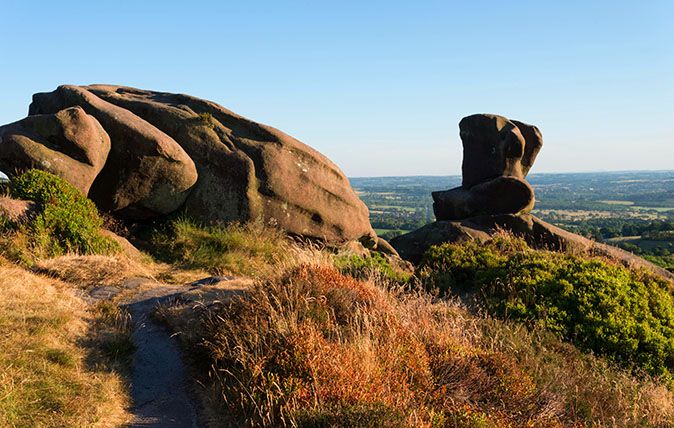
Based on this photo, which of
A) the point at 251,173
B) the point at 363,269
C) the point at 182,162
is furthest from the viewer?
the point at 251,173

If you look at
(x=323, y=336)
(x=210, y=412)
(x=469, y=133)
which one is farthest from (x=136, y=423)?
(x=469, y=133)

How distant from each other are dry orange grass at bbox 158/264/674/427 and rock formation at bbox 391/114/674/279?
12.9 m

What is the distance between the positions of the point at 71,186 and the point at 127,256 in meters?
2.26

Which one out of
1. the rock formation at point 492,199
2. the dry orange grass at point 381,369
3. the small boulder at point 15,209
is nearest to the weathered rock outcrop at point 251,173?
the small boulder at point 15,209

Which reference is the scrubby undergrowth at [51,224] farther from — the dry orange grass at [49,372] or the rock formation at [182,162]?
the dry orange grass at [49,372]

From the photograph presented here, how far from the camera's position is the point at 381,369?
5.87 metres

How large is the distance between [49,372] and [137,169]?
899 cm

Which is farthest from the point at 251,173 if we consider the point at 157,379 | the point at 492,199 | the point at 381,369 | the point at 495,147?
the point at 495,147

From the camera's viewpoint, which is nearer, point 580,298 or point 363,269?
point 580,298

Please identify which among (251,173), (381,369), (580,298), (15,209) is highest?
(251,173)

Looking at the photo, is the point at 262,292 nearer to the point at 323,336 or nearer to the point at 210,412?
the point at 323,336

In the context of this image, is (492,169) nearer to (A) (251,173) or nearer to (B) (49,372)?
(A) (251,173)

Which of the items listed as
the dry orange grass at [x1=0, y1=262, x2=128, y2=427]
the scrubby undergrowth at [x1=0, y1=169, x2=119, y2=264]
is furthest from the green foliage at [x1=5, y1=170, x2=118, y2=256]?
the dry orange grass at [x1=0, y1=262, x2=128, y2=427]

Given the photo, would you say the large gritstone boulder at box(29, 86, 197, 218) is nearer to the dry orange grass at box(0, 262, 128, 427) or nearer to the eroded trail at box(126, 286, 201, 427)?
the eroded trail at box(126, 286, 201, 427)
